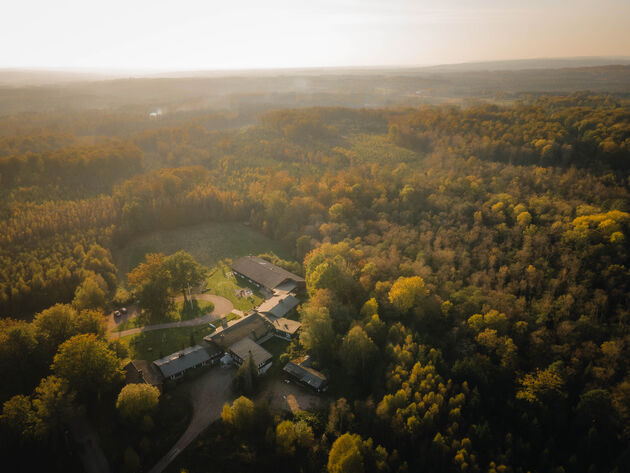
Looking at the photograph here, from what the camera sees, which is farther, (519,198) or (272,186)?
(272,186)

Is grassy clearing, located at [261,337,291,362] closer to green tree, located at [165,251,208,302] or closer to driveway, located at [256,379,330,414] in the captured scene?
driveway, located at [256,379,330,414]

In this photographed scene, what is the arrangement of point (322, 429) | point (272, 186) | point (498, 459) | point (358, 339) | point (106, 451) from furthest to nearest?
point (272, 186)
point (358, 339)
point (322, 429)
point (106, 451)
point (498, 459)

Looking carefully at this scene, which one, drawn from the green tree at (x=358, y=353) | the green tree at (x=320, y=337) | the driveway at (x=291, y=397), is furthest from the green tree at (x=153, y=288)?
the green tree at (x=358, y=353)

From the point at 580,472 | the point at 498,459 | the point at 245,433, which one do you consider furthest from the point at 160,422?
the point at 580,472

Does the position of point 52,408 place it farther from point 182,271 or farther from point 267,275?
point 267,275

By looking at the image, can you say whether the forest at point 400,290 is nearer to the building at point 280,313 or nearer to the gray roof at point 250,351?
the building at point 280,313

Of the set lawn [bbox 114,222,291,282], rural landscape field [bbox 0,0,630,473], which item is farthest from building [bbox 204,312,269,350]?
lawn [bbox 114,222,291,282]

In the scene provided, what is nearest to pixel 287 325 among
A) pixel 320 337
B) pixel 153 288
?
pixel 320 337

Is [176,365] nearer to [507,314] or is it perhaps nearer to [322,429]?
[322,429]
